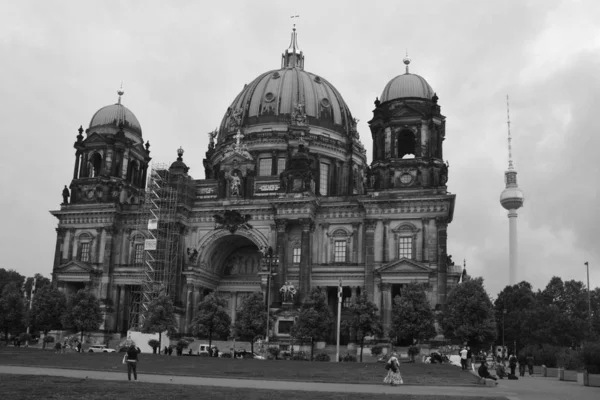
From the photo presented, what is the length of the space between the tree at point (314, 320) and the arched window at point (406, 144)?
21212 millimetres

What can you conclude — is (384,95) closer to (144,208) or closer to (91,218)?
(144,208)

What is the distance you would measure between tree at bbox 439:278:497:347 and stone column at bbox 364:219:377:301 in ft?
36.8

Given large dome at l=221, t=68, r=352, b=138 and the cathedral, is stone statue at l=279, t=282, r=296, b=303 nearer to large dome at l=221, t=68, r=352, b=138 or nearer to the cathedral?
the cathedral

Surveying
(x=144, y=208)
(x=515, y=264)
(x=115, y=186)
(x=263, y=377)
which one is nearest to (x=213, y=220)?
(x=144, y=208)

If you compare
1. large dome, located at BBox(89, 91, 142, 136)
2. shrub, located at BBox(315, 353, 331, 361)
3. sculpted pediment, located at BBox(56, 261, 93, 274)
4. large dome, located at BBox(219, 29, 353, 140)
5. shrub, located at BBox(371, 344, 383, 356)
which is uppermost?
large dome, located at BBox(219, 29, 353, 140)

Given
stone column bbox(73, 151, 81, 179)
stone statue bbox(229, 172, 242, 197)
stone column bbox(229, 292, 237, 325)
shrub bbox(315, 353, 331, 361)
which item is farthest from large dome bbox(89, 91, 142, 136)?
shrub bbox(315, 353, 331, 361)

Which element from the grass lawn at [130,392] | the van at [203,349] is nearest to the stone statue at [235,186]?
the van at [203,349]

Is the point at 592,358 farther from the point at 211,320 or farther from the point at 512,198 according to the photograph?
the point at 512,198

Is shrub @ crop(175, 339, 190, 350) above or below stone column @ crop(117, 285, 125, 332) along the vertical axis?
below

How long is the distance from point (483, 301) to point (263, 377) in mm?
32864

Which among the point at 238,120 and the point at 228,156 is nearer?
the point at 228,156

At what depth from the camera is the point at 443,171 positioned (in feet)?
242

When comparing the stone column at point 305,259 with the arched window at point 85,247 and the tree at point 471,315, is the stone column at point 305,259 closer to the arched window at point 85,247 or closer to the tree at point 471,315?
the tree at point 471,315

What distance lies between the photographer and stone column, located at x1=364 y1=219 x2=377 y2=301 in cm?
7194
